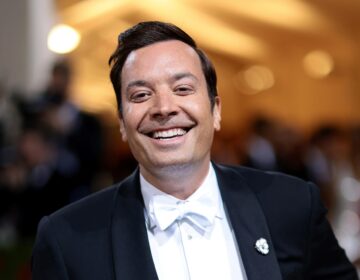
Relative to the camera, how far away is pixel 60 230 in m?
2.71

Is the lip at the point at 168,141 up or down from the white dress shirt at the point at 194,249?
up

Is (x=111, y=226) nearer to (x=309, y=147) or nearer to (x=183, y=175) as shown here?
(x=183, y=175)

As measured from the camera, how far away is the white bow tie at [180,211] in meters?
2.71

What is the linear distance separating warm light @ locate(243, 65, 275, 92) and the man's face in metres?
9.42

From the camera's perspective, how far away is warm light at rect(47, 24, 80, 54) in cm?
897

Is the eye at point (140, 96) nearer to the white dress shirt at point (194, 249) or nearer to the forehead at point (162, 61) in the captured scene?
the forehead at point (162, 61)

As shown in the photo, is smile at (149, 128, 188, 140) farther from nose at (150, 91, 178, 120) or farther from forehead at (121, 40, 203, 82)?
forehead at (121, 40, 203, 82)

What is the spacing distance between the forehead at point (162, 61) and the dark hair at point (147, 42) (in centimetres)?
2

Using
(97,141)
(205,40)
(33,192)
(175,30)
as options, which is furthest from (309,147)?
(175,30)

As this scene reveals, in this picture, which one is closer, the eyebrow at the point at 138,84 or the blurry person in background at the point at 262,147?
the eyebrow at the point at 138,84

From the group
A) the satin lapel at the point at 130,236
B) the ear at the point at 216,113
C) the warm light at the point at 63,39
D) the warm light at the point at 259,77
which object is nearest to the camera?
the satin lapel at the point at 130,236

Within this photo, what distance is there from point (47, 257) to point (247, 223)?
60cm

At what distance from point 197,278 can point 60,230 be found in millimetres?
427

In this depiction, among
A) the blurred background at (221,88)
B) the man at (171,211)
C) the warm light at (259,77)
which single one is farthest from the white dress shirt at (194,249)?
the warm light at (259,77)
